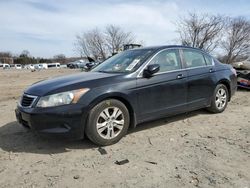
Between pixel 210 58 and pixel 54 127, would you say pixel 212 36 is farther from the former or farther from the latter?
pixel 54 127

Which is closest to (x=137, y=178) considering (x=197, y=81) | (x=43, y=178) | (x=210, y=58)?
(x=43, y=178)

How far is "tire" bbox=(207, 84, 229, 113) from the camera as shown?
19.3 feet

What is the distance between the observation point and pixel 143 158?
375 cm

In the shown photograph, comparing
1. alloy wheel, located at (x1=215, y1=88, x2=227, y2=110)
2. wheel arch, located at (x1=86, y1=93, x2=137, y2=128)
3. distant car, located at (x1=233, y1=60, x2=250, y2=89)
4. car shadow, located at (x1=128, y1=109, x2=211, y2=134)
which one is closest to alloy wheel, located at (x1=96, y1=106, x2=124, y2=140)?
wheel arch, located at (x1=86, y1=93, x2=137, y2=128)

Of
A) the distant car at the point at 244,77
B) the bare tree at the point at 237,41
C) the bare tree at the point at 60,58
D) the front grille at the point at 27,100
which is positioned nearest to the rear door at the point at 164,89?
the front grille at the point at 27,100

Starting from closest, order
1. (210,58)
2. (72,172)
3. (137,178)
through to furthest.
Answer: (137,178)
(72,172)
(210,58)

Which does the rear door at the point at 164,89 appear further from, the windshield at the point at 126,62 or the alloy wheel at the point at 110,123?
the alloy wheel at the point at 110,123

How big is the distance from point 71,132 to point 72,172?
68 cm

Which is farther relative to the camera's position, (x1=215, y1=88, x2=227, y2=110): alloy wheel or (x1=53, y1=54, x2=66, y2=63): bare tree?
(x1=53, y1=54, x2=66, y2=63): bare tree

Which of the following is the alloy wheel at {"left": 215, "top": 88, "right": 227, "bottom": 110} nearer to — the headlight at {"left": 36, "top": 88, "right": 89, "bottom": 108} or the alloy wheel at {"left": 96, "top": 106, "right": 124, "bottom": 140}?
the alloy wheel at {"left": 96, "top": 106, "right": 124, "bottom": 140}

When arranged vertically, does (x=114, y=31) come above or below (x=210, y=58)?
above

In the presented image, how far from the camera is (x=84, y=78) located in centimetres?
445

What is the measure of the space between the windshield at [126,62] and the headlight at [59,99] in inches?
42.4

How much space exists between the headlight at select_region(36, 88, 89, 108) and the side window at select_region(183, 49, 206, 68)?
7.97 feet
